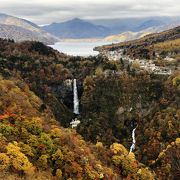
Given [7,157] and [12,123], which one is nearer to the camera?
[7,157]

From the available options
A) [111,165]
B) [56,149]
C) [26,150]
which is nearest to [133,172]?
[111,165]

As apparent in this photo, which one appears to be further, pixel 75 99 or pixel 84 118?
pixel 75 99

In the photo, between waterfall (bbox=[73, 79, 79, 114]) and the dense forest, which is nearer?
the dense forest

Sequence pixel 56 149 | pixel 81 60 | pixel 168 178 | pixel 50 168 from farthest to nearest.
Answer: pixel 81 60 < pixel 168 178 < pixel 56 149 < pixel 50 168

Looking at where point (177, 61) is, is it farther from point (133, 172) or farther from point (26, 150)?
point (26, 150)

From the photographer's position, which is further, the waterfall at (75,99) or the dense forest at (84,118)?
the waterfall at (75,99)

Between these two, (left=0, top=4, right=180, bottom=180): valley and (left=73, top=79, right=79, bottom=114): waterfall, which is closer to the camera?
(left=0, top=4, right=180, bottom=180): valley

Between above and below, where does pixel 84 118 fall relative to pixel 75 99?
below

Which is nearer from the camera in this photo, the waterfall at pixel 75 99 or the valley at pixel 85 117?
the valley at pixel 85 117
